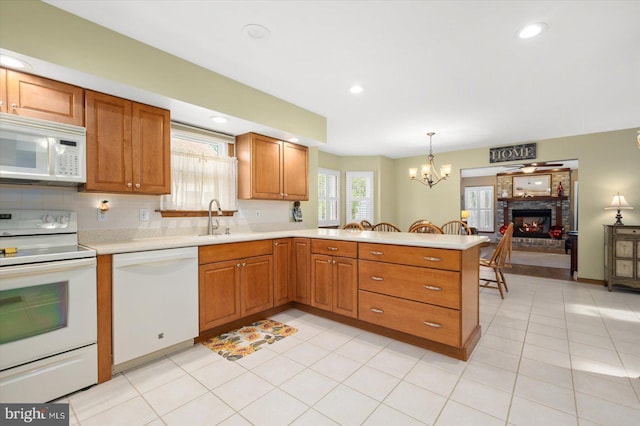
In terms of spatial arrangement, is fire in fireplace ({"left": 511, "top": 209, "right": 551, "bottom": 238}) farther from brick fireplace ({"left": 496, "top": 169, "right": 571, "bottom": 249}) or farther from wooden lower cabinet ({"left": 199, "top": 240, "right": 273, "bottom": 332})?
wooden lower cabinet ({"left": 199, "top": 240, "right": 273, "bottom": 332})

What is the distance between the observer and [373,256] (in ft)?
8.75

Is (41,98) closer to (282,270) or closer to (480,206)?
(282,270)

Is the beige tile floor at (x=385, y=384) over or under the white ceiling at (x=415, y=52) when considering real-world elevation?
under

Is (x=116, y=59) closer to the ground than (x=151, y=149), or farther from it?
farther from it

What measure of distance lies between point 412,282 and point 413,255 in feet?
0.76

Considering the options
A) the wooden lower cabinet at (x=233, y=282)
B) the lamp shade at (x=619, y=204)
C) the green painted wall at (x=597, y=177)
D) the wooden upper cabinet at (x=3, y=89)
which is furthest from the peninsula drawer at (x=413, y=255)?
the green painted wall at (x=597, y=177)

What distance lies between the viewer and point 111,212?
2521mm

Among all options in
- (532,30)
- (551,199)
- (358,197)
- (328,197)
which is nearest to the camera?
(532,30)

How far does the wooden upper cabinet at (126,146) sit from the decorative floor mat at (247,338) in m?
1.45

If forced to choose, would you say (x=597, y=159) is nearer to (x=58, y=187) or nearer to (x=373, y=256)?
(x=373, y=256)

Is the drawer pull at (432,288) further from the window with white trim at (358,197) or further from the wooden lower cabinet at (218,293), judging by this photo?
the window with white trim at (358,197)

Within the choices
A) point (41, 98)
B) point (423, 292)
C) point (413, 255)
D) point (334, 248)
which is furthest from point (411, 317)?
point (41, 98)

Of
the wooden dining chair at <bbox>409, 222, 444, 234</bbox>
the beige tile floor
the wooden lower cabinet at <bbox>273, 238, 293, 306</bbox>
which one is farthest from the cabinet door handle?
the wooden dining chair at <bbox>409, 222, 444, 234</bbox>

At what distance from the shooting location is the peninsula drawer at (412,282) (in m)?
2.23
